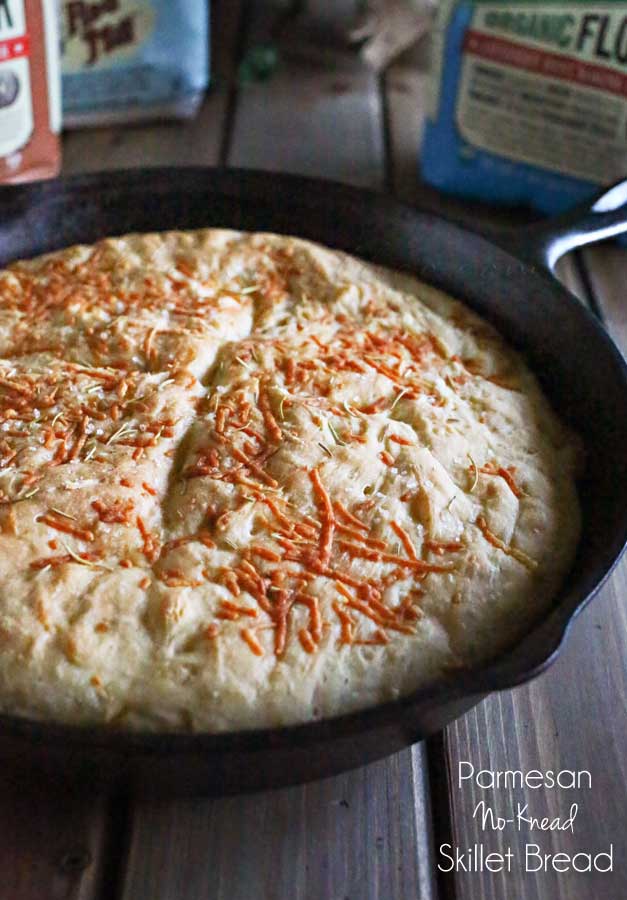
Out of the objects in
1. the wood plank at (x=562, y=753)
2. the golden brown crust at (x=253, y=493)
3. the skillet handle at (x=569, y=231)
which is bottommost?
the wood plank at (x=562, y=753)

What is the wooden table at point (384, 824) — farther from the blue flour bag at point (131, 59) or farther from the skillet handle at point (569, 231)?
the blue flour bag at point (131, 59)

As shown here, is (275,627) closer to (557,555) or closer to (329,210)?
(557,555)

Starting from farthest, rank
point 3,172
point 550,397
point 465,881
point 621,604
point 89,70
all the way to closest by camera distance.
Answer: point 89,70 < point 3,172 < point 550,397 < point 621,604 < point 465,881

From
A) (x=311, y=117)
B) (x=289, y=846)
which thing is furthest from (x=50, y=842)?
(x=311, y=117)

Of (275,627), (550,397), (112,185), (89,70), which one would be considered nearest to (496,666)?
(275,627)

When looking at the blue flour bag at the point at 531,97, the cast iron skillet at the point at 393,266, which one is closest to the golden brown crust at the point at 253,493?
the cast iron skillet at the point at 393,266

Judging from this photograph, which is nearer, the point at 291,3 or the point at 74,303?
the point at 74,303

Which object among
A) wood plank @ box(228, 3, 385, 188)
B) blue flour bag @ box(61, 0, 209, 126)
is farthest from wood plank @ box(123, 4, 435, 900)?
blue flour bag @ box(61, 0, 209, 126)

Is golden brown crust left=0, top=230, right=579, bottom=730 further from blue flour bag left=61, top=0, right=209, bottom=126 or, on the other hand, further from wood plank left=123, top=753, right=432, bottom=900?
blue flour bag left=61, top=0, right=209, bottom=126
